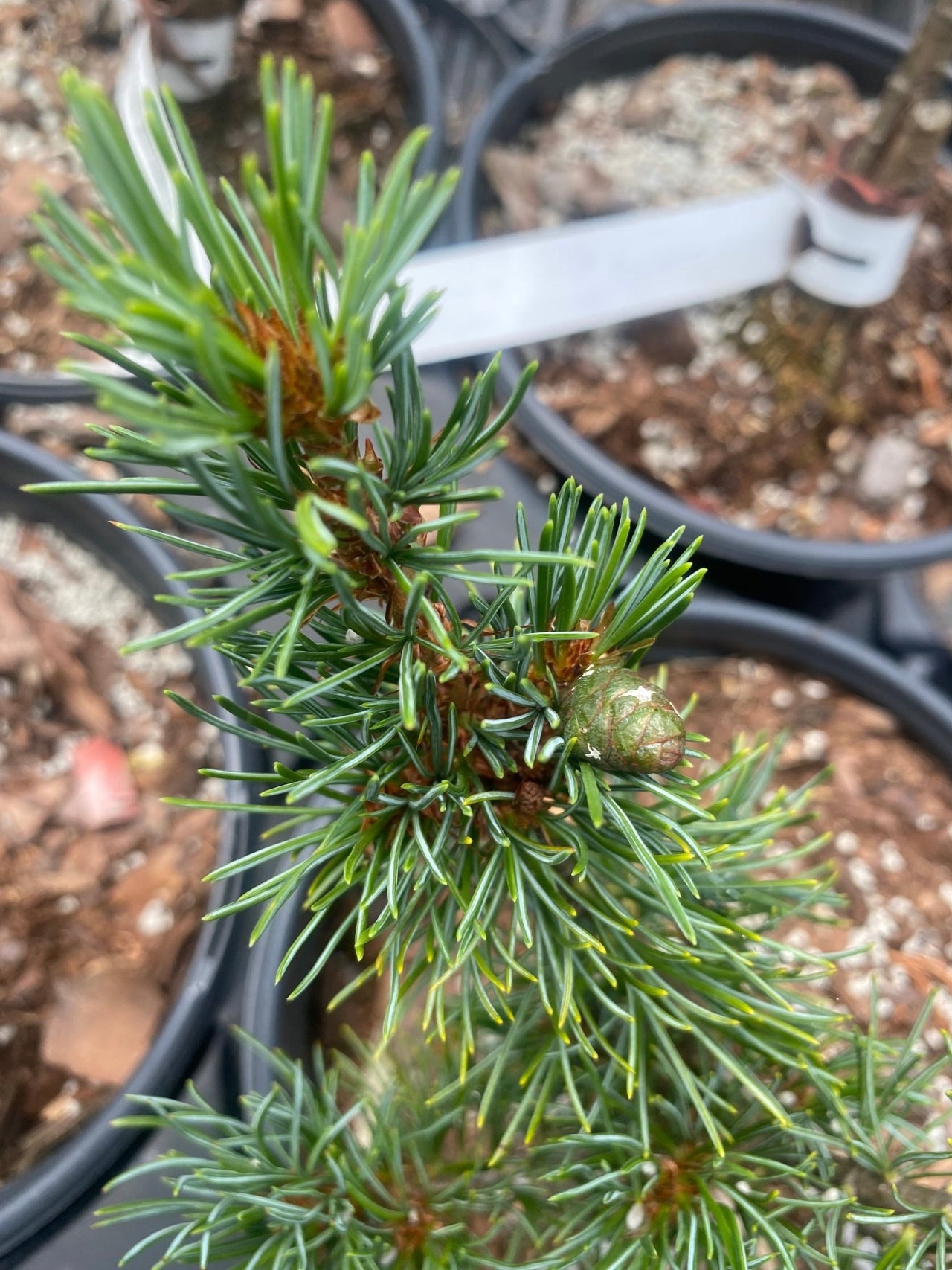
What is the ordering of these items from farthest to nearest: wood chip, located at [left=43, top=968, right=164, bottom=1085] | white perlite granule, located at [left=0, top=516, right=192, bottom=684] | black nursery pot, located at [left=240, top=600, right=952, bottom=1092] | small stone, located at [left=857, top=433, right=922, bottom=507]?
small stone, located at [left=857, top=433, right=922, bottom=507], white perlite granule, located at [left=0, top=516, right=192, bottom=684], black nursery pot, located at [left=240, top=600, right=952, bottom=1092], wood chip, located at [left=43, top=968, right=164, bottom=1085]

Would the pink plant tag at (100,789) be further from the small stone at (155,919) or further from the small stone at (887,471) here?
the small stone at (887,471)

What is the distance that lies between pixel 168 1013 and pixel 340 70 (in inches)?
47.3

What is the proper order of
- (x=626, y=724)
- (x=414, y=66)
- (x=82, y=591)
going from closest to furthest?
(x=626, y=724)
(x=82, y=591)
(x=414, y=66)

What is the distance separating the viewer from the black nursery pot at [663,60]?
0.88 meters

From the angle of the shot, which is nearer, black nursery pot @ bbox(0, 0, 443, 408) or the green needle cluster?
the green needle cluster

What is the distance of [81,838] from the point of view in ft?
2.78

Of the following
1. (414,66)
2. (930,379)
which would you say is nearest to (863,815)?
(930,379)

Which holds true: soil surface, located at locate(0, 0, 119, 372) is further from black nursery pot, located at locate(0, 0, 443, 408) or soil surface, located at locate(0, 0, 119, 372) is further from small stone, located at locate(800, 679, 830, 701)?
small stone, located at locate(800, 679, 830, 701)

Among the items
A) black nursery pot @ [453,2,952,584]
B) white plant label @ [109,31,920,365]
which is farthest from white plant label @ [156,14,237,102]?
black nursery pot @ [453,2,952,584]

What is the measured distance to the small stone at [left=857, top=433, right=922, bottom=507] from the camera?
3.42 feet

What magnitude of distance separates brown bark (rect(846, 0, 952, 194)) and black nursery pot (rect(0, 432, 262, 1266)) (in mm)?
800

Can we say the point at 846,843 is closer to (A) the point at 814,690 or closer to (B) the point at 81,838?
(A) the point at 814,690

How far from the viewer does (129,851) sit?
0.85 meters

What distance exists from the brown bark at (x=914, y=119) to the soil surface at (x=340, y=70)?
621 mm
